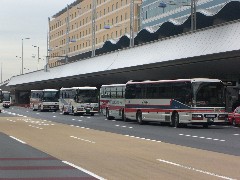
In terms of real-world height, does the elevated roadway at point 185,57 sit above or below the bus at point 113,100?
above

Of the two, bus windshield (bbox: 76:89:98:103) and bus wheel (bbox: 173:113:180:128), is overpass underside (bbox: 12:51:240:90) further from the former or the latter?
bus wheel (bbox: 173:113:180:128)

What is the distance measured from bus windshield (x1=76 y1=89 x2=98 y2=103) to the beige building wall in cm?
3228

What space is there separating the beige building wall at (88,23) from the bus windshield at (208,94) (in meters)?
54.3

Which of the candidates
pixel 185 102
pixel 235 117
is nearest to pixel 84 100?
pixel 235 117

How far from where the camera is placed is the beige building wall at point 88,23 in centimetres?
10156

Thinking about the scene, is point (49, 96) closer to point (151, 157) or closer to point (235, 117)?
point (235, 117)

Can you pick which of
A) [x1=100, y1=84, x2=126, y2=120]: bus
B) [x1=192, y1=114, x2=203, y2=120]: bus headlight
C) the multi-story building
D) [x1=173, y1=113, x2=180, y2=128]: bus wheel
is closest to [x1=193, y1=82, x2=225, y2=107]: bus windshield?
[x1=192, y1=114, x2=203, y2=120]: bus headlight

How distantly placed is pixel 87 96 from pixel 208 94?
78.8 ft

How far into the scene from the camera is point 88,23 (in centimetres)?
12419

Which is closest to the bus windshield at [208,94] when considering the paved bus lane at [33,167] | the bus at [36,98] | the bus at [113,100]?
the bus at [113,100]

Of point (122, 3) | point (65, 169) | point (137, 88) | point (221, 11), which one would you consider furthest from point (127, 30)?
point (65, 169)

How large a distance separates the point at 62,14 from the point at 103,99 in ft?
327

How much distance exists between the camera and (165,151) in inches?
706

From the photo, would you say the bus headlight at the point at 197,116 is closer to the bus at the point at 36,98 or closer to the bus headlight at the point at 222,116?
the bus headlight at the point at 222,116
